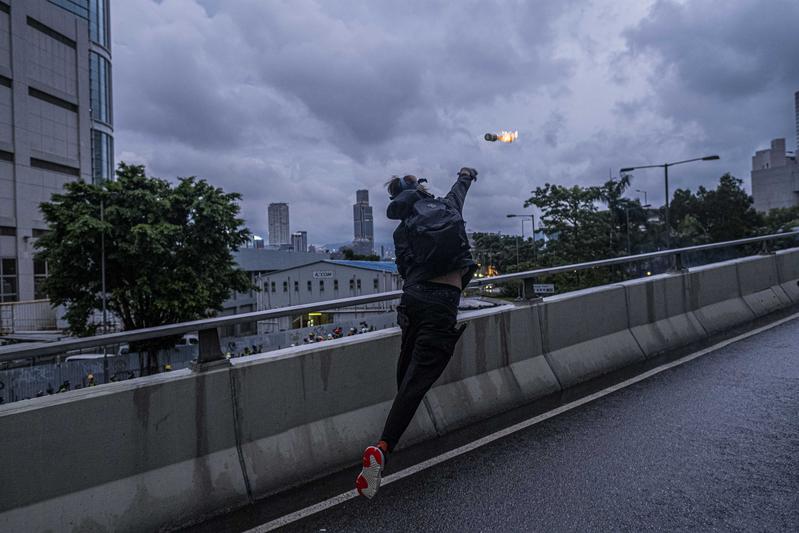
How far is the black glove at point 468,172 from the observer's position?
421 centimetres

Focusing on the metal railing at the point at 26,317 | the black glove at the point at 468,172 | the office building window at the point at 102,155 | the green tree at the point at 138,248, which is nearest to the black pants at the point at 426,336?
the black glove at the point at 468,172

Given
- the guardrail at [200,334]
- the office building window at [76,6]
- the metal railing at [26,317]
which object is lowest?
the metal railing at [26,317]

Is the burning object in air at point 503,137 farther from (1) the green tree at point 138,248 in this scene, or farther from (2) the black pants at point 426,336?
(1) the green tree at point 138,248

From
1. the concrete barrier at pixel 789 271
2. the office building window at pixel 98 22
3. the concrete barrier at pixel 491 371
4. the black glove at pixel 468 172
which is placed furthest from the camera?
the office building window at pixel 98 22

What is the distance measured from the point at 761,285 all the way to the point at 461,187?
8518mm

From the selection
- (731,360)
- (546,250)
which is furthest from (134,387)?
(546,250)

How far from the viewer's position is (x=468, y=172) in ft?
13.8

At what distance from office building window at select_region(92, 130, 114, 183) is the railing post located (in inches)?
2285

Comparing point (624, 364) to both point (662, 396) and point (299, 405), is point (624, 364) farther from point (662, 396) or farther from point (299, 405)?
point (299, 405)

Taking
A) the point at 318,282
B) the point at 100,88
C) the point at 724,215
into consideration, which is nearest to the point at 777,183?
the point at 724,215

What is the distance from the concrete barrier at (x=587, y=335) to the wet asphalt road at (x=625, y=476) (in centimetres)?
82

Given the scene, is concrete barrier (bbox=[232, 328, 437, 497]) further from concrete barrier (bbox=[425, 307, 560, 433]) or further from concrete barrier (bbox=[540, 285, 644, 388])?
concrete barrier (bbox=[540, 285, 644, 388])

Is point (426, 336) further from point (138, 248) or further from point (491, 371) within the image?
point (138, 248)

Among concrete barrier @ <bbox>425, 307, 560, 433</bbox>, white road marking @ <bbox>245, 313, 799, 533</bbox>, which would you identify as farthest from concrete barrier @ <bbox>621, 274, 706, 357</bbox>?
concrete barrier @ <bbox>425, 307, 560, 433</bbox>
